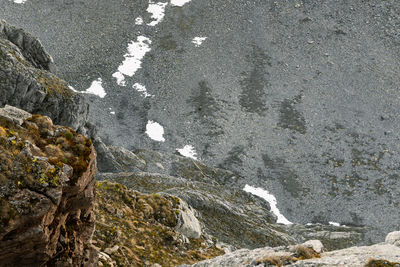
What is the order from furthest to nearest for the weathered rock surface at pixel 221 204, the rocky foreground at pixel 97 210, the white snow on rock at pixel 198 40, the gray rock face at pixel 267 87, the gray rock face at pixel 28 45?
the white snow on rock at pixel 198 40, the gray rock face at pixel 267 87, the gray rock face at pixel 28 45, the weathered rock surface at pixel 221 204, the rocky foreground at pixel 97 210

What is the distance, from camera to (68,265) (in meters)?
13.1

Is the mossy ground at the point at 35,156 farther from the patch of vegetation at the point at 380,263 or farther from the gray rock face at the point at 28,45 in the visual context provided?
the gray rock face at the point at 28,45

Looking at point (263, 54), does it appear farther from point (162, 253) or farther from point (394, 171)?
point (162, 253)

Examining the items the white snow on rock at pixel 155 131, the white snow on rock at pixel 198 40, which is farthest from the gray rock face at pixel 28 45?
the white snow on rock at pixel 198 40

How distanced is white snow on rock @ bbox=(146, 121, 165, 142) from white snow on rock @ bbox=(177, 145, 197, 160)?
3856 mm

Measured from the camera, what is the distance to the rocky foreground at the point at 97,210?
11133 millimetres

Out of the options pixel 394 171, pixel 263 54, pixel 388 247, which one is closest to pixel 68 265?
pixel 388 247

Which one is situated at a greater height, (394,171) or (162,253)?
(394,171)

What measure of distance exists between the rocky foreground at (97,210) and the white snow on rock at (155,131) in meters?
11.2

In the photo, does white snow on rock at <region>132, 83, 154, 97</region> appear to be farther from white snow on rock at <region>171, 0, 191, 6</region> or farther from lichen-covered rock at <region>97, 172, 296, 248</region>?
lichen-covered rock at <region>97, 172, 296, 248</region>

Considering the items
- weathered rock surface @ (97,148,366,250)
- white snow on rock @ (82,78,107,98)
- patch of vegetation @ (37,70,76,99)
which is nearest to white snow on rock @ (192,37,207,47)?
white snow on rock @ (82,78,107,98)

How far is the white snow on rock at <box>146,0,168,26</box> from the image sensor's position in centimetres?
7996

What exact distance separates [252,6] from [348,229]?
5569 centimetres

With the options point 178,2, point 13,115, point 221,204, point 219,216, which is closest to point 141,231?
point 13,115
